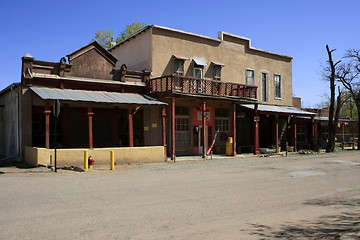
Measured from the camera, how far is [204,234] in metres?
A: 5.70

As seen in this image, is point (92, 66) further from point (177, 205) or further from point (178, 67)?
point (177, 205)

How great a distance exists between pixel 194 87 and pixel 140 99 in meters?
4.24

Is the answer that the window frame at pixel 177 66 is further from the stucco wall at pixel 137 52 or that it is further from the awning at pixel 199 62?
the stucco wall at pixel 137 52

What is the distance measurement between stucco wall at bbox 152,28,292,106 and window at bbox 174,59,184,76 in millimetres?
314

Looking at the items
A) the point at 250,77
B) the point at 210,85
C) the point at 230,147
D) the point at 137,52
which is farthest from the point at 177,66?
the point at 250,77

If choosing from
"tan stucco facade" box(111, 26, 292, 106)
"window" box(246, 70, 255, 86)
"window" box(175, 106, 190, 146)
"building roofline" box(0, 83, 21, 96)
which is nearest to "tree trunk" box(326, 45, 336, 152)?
"tan stucco facade" box(111, 26, 292, 106)

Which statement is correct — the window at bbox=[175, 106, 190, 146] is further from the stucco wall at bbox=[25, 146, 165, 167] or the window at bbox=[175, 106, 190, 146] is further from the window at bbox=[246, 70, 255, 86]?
the window at bbox=[246, 70, 255, 86]

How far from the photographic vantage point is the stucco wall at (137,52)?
20.8m

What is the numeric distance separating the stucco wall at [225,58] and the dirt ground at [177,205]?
9308mm

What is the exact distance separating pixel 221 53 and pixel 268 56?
17.8 feet

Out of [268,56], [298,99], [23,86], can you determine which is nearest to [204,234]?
[23,86]

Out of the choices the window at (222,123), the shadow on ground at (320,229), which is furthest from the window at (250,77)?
the shadow on ground at (320,229)

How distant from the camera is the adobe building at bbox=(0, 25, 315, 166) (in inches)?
645

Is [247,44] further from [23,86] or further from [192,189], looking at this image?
[192,189]
